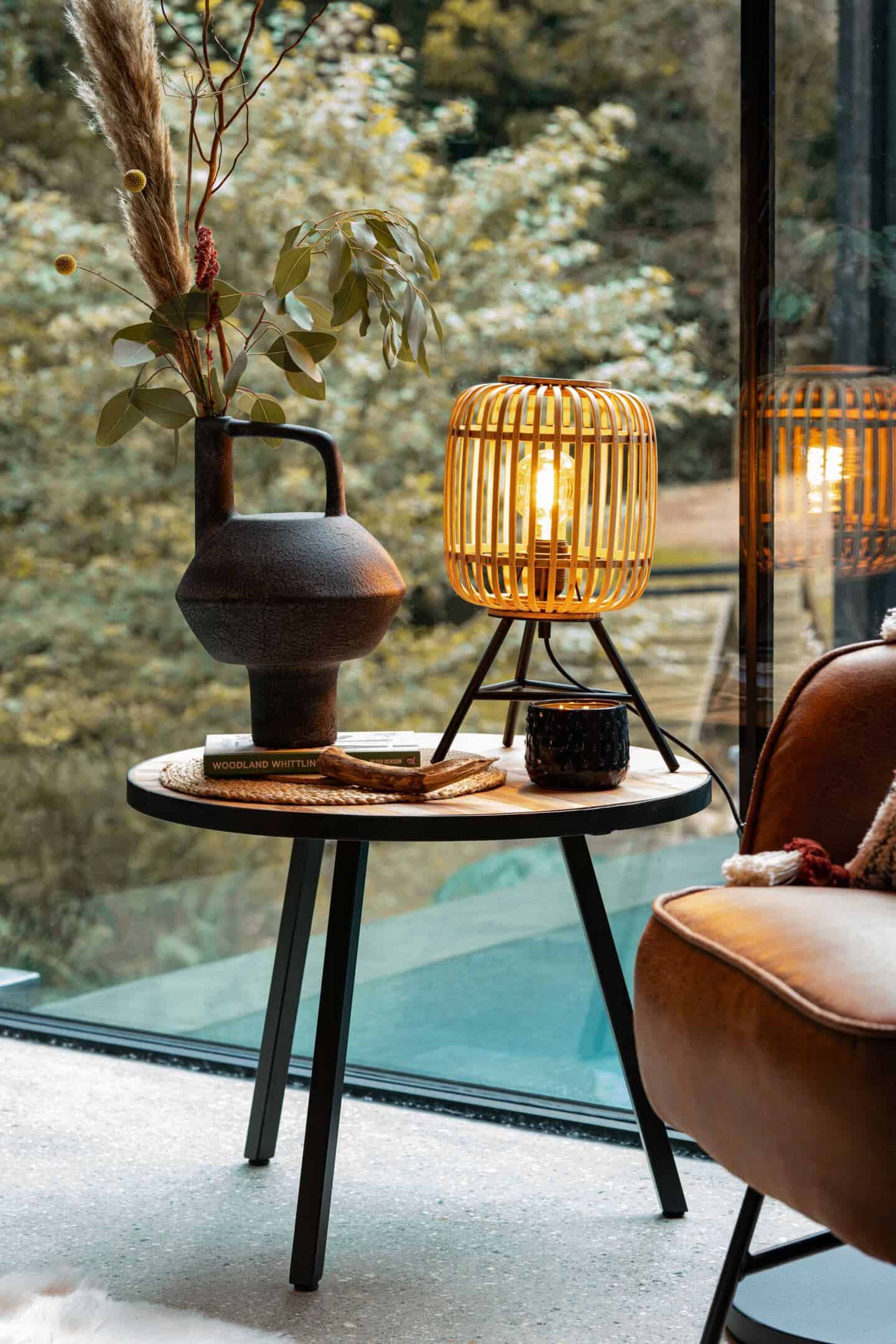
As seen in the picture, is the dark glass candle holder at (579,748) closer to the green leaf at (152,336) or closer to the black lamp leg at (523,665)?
the black lamp leg at (523,665)

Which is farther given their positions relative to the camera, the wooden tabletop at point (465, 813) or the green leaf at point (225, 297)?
the green leaf at point (225, 297)

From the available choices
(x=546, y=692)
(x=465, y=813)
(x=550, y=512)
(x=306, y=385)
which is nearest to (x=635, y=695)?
(x=546, y=692)

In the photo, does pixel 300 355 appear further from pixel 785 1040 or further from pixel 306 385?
pixel 785 1040

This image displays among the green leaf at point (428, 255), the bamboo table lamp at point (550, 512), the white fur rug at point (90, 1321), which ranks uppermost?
the green leaf at point (428, 255)

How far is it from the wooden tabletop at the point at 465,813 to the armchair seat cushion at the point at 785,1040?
240mm

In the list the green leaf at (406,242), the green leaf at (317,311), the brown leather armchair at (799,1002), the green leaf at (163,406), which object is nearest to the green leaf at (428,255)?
the green leaf at (406,242)

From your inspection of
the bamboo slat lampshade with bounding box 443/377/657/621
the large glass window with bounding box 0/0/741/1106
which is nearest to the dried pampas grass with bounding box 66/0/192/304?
the bamboo slat lampshade with bounding box 443/377/657/621

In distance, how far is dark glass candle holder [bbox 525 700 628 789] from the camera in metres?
1.69

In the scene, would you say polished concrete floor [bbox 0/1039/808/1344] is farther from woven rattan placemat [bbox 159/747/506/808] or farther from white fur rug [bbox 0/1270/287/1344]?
woven rattan placemat [bbox 159/747/506/808]

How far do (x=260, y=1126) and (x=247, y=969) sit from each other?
0.66m

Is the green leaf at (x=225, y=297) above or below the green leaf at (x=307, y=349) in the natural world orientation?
above

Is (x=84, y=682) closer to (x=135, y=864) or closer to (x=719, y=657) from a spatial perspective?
(x=135, y=864)

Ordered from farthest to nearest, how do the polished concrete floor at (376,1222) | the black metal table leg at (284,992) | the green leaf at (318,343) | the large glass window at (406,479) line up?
the large glass window at (406,479), the black metal table leg at (284,992), the green leaf at (318,343), the polished concrete floor at (376,1222)

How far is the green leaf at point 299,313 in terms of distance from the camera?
1791 millimetres
